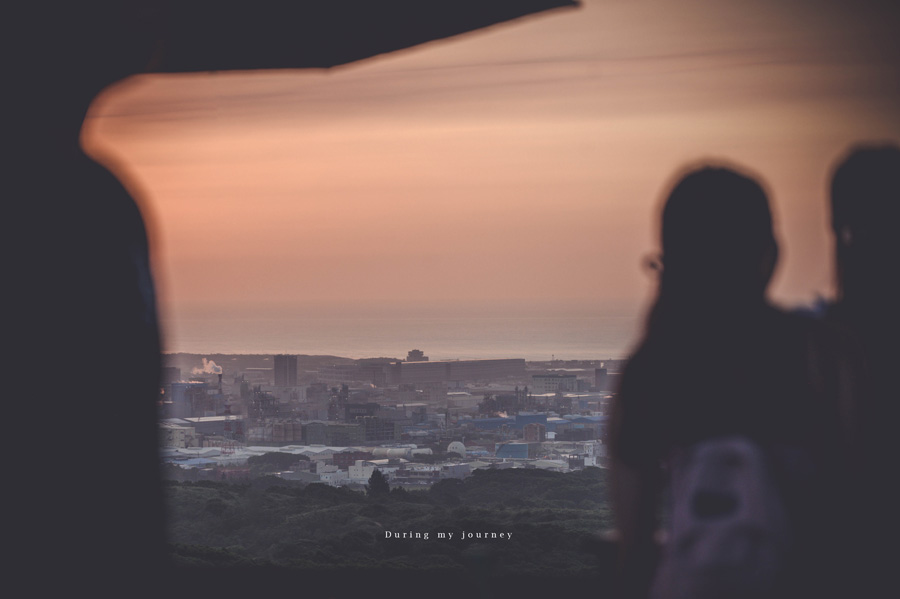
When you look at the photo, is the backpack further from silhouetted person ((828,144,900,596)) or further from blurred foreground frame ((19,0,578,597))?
blurred foreground frame ((19,0,578,597))

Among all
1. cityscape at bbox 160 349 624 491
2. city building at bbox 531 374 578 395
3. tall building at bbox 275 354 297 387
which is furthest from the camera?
tall building at bbox 275 354 297 387

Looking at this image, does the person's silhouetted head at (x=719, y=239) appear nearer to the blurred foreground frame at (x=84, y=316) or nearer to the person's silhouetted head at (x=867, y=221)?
the person's silhouetted head at (x=867, y=221)

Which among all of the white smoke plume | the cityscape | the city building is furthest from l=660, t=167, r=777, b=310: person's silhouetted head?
the city building

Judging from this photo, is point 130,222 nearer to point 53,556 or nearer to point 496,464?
point 53,556

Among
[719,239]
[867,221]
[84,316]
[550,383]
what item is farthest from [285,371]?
[84,316]

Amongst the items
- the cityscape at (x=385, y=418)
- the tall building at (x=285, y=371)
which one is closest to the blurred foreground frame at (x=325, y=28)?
the cityscape at (x=385, y=418)

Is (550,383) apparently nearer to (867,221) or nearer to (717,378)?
(867,221)
